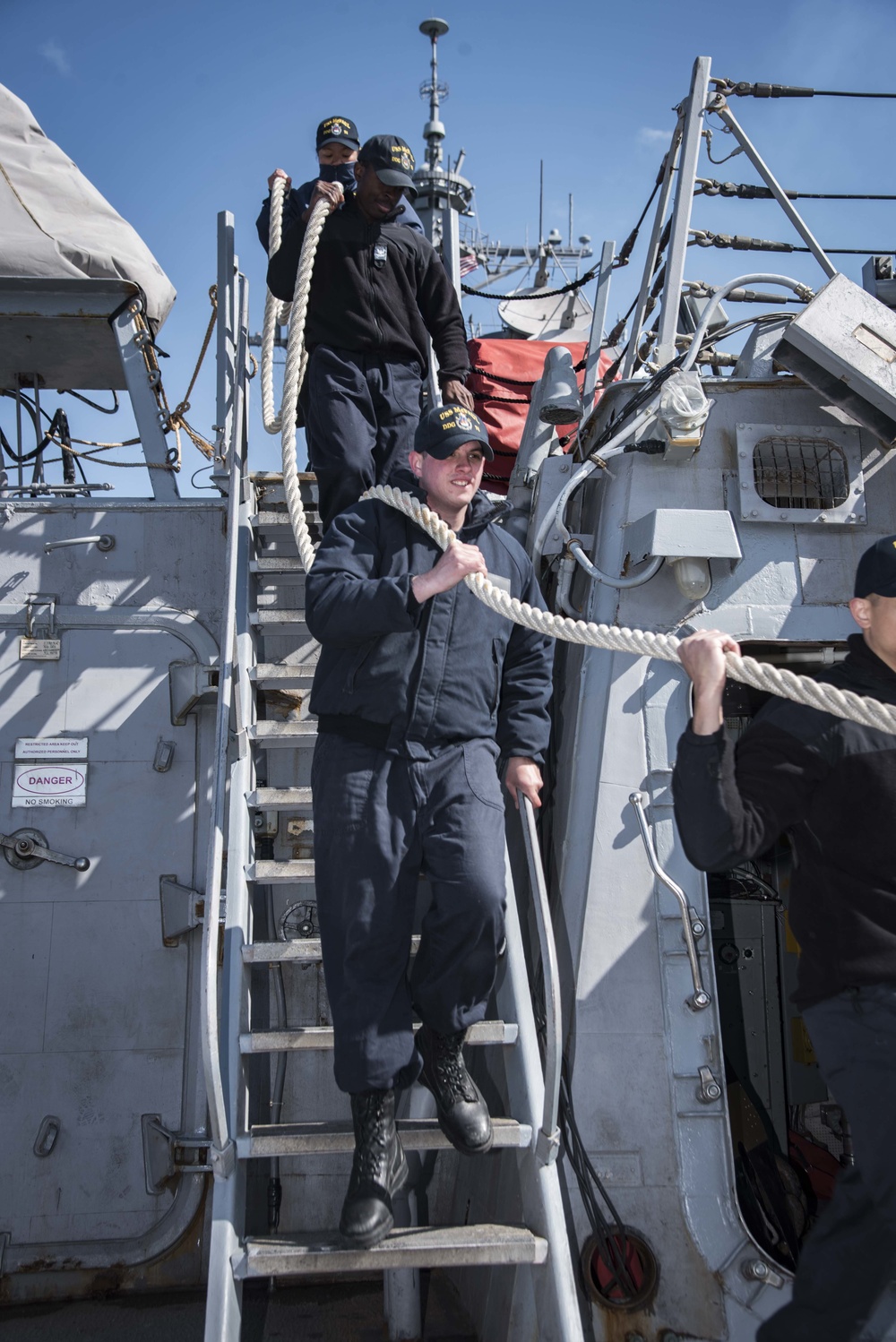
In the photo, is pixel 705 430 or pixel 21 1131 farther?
pixel 21 1131

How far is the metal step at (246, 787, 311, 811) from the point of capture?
3484 millimetres

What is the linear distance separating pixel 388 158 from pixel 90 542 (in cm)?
228

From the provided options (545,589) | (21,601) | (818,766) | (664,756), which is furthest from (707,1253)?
(21,601)

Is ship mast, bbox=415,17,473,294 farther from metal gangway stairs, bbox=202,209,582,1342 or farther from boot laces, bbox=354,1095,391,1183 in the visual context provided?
boot laces, bbox=354,1095,391,1183

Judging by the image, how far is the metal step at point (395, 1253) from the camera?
2523mm

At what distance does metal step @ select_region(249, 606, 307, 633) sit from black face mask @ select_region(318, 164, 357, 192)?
5.71 feet

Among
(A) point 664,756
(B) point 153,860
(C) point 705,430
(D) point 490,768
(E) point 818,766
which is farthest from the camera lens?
(B) point 153,860

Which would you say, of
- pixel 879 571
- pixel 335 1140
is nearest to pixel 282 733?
pixel 335 1140

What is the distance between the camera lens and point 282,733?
3.77m

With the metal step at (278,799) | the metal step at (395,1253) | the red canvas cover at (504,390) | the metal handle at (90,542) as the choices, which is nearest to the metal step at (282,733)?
the metal step at (278,799)

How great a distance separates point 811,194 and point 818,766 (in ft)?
11.3

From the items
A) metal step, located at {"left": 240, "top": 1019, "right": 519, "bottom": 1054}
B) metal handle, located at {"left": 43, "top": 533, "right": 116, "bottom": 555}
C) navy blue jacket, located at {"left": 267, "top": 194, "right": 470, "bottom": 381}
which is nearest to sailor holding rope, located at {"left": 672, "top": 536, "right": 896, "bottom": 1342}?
metal step, located at {"left": 240, "top": 1019, "right": 519, "bottom": 1054}

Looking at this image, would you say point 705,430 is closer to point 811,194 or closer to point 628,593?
point 628,593

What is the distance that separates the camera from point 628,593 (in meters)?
3.92
